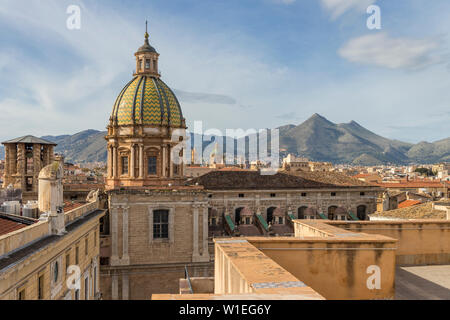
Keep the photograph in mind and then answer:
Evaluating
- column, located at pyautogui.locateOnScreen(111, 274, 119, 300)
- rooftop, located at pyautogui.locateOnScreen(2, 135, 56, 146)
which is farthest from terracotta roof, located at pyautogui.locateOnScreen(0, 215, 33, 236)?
rooftop, located at pyautogui.locateOnScreen(2, 135, 56, 146)

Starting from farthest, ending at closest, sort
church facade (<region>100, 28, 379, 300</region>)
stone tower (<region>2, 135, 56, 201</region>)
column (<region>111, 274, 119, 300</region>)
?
stone tower (<region>2, 135, 56, 201</region>) → church facade (<region>100, 28, 379, 300</region>) → column (<region>111, 274, 119, 300</region>)

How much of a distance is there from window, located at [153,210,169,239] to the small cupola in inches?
492

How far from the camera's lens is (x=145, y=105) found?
31.0 meters

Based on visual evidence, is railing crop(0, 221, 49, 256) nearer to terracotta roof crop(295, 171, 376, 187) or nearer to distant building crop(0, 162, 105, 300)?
distant building crop(0, 162, 105, 300)

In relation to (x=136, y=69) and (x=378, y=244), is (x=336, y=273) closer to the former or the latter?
(x=378, y=244)

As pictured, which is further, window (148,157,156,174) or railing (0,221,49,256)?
window (148,157,156,174)

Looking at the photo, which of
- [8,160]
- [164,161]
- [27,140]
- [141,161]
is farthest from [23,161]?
[164,161]

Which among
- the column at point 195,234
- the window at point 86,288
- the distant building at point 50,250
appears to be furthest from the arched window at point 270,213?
the window at point 86,288

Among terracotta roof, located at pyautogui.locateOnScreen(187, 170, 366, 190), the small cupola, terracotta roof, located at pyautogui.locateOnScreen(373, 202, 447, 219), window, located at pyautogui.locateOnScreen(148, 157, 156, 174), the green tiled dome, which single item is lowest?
terracotta roof, located at pyautogui.locateOnScreen(373, 202, 447, 219)

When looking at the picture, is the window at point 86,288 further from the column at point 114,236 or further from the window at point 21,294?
the window at point 21,294

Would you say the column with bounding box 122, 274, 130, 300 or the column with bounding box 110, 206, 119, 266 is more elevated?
the column with bounding box 110, 206, 119, 266

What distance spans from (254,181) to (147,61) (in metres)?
15.4

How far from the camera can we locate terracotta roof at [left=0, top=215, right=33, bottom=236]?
13.7 meters

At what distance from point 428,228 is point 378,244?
3.52 m
